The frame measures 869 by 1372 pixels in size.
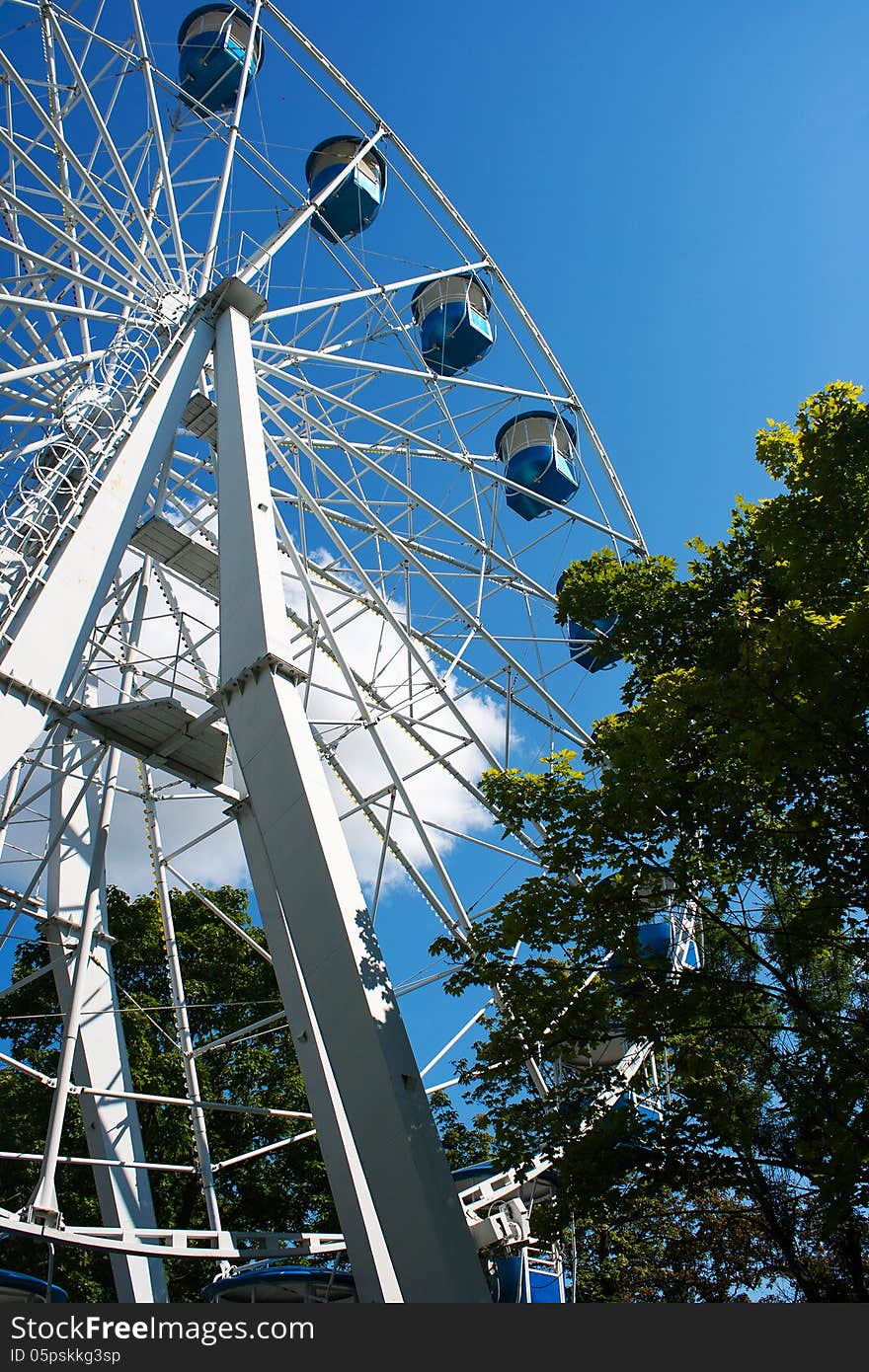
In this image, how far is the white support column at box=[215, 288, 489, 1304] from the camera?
6598 millimetres

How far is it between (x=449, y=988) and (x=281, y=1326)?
13.8 ft

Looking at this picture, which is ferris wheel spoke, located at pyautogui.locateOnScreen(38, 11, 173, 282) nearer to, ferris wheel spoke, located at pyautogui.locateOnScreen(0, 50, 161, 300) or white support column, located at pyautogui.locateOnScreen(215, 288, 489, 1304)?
ferris wheel spoke, located at pyautogui.locateOnScreen(0, 50, 161, 300)

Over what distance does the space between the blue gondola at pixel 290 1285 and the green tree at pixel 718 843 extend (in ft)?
16.8

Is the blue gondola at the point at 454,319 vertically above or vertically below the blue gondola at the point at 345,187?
below

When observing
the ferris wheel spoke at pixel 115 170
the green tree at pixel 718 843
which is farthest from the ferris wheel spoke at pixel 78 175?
the green tree at pixel 718 843

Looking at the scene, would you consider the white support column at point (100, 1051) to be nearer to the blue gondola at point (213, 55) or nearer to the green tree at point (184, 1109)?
the green tree at point (184, 1109)

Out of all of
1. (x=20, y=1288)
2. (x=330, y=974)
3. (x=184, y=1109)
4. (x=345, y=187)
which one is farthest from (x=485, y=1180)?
(x=345, y=187)

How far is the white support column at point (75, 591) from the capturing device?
8.48 metres

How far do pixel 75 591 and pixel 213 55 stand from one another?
13.6 metres

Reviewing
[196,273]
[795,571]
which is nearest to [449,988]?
[795,571]

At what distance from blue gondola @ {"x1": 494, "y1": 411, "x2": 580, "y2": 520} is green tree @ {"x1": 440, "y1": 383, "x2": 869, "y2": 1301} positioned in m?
11.3

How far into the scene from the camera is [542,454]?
21.8 m

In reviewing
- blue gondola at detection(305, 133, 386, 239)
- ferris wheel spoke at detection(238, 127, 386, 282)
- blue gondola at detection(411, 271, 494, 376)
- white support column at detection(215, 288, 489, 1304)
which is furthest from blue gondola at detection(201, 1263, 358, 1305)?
blue gondola at detection(305, 133, 386, 239)

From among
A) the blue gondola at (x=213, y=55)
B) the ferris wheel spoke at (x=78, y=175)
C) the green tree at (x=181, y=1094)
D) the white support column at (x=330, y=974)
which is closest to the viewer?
the white support column at (x=330, y=974)
